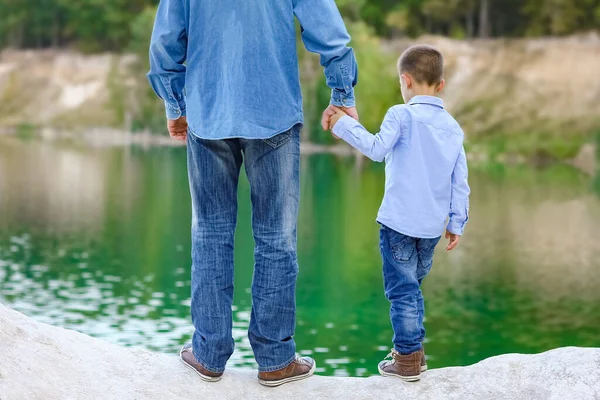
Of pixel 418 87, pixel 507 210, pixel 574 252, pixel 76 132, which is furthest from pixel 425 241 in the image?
pixel 76 132

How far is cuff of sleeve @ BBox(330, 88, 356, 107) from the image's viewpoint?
3.81 meters

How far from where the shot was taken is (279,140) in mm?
3732

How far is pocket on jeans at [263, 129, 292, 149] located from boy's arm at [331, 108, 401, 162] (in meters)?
0.20

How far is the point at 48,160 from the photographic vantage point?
113ft

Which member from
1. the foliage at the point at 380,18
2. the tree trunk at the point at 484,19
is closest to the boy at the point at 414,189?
the foliage at the point at 380,18

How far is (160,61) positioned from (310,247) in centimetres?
1488

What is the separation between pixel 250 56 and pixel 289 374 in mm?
1148

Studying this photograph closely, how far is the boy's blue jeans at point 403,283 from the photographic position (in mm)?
3924

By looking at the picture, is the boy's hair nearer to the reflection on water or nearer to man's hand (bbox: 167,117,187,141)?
man's hand (bbox: 167,117,187,141)

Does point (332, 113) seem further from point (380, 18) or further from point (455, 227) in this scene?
point (380, 18)

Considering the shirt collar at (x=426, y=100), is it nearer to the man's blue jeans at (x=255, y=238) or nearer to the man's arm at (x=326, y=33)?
the man's arm at (x=326, y=33)

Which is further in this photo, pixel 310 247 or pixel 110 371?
pixel 310 247

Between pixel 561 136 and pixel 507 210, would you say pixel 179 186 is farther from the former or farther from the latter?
pixel 561 136

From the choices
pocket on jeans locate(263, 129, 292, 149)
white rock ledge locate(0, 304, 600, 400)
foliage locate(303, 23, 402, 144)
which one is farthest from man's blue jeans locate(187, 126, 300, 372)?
foliage locate(303, 23, 402, 144)
